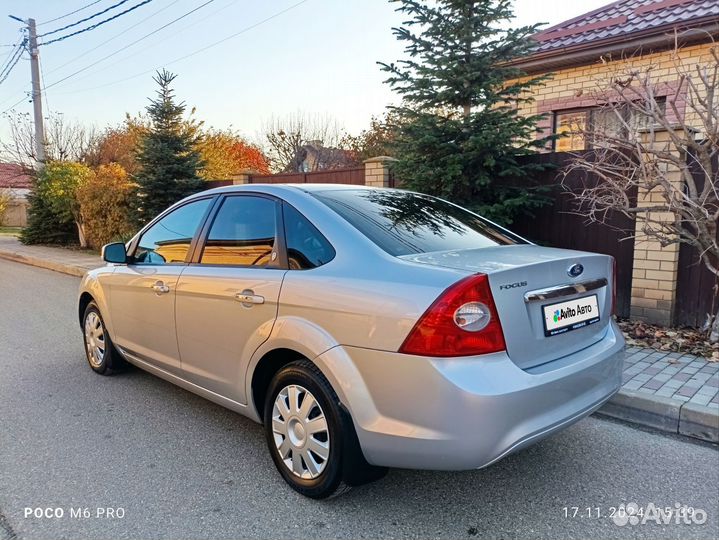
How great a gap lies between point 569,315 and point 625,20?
27.9ft

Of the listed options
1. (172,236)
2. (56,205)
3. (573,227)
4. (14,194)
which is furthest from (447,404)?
(14,194)

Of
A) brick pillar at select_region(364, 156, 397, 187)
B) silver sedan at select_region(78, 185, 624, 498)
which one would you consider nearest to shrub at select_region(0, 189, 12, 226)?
brick pillar at select_region(364, 156, 397, 187)

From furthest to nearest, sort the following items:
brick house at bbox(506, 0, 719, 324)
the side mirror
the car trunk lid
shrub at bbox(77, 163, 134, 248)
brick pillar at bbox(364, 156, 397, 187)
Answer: shrub at bbox(77, 163, 134, 248) → brick pillar at bbox(364, 156, 397, 187) → brick house at bbox(506, 0, 719, 324) → the side mirror → the car trunk lid

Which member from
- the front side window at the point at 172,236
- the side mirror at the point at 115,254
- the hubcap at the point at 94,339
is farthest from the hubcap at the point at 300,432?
the hubcap at the point at 94,339

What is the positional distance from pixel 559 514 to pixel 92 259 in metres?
13.3

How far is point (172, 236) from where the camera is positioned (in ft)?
12.7

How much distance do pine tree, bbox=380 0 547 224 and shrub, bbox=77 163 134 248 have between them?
9.29 m

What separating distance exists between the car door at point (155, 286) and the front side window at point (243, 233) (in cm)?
23

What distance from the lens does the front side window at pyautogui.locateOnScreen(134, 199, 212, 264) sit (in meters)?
3.67

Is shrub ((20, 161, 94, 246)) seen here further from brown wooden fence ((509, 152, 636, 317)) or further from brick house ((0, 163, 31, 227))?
brown wooden fence ((509, 152, 636, 317))

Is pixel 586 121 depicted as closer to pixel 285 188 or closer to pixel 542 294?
pixel 285 188

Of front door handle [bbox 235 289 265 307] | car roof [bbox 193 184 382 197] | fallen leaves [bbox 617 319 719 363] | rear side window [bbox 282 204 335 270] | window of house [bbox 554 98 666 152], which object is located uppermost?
window of house [bbox 554 98 666 152]

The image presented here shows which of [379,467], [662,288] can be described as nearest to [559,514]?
[379,467]

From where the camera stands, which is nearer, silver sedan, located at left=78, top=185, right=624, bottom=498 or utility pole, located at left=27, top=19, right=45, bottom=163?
silver sedan, located at left=78, top=185, right=624, bottom=498
